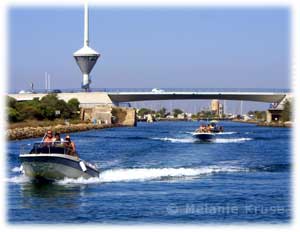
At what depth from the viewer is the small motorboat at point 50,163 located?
2667 centimetres

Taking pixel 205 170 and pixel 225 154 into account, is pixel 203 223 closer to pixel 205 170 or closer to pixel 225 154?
pixel 205 170

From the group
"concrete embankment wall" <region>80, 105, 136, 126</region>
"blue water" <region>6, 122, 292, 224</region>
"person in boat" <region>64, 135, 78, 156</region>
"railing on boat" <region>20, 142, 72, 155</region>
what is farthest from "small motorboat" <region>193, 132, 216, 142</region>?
"concrete embankment wall" <region>80, 105, 136, 126</region>

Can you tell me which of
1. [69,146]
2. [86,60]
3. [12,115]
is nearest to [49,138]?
Result: [69,146]

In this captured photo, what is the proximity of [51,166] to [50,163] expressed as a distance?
5.2 inches

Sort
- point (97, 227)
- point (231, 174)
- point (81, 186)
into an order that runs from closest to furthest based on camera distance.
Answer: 1. point (97, 227)
2. point (81, 186)
3. point (231, 174)

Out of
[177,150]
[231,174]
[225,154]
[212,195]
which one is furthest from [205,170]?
[177,150]

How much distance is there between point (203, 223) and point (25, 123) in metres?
71.7

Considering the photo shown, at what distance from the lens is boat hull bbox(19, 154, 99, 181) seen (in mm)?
26656

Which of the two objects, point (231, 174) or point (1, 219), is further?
point (231, 174)

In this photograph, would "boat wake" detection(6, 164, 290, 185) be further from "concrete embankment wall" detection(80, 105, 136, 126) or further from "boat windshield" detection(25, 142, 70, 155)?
"concrete embankment wall" detection(80, 105, 136, 126)

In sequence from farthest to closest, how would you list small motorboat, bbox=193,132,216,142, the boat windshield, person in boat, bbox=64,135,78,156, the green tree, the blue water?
the green tree → small motorboat, bbox=193,132,216,142 → person in boat, bbox=64,135,78,156 → the boat windshield → the blue water

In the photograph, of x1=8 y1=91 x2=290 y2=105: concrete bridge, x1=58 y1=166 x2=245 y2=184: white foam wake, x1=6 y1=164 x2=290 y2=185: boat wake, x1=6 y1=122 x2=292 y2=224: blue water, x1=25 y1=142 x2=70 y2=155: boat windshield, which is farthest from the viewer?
x1=8 y1=91 x2=290 y2=105: concrete bridge

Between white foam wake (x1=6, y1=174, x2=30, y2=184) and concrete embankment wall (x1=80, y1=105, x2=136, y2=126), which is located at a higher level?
concrete embankment wall (x1=80, y1=105, x2=136, y2=126)

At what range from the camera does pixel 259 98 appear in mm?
126750
